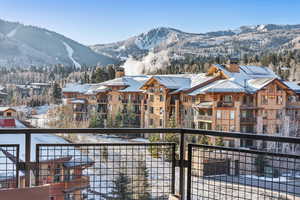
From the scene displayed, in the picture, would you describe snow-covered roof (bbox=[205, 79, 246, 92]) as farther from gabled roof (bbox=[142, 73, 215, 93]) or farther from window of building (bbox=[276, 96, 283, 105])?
window of building (bbox=[276, 96, 283, 105])

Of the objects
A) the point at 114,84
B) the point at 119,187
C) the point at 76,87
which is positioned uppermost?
the point at 114,84

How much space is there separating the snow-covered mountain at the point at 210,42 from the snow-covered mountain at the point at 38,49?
178cm

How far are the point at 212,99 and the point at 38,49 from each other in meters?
11.6

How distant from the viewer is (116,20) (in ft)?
53.8

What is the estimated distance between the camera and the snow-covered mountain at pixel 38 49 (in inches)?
646

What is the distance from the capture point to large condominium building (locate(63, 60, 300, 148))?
11.6 m

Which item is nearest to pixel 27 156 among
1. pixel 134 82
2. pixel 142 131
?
pixel 142 131

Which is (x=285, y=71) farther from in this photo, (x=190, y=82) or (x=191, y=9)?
(x=191, y=9)

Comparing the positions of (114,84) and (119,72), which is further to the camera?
(119,72)

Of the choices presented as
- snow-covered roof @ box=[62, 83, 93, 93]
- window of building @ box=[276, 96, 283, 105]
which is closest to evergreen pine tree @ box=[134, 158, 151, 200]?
window of building @ box=[276, 96, 283, 105]

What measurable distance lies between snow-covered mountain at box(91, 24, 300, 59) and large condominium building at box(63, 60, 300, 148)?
7.78 feet

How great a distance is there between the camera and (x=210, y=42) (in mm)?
18812

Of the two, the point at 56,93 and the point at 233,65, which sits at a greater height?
the point at 233,65

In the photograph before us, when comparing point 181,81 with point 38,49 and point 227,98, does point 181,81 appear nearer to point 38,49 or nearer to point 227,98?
point 227,98
